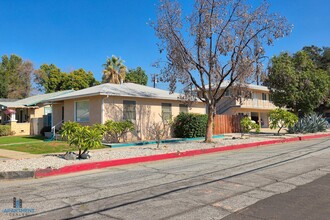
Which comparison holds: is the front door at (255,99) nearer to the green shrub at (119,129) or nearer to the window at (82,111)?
the green shrub at (119,129)

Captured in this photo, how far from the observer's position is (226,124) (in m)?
29.2

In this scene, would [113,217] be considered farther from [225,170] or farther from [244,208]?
[225,170]

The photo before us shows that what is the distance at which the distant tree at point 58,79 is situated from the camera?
54.4m

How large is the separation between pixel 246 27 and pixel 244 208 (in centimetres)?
1408

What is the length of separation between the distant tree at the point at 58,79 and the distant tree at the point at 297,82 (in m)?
35.5

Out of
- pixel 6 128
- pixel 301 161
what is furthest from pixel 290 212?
pixel 6 128

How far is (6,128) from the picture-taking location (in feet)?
88.0

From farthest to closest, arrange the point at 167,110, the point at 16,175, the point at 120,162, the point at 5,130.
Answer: the point at 5,130 → the point at 167,110 → the point at 120,162 → the point at 16,175

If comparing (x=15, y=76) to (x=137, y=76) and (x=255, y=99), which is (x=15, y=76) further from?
(x=255, y=99)

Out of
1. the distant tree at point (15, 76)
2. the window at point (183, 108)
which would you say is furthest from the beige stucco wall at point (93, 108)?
the distant tree at point (15, 76)

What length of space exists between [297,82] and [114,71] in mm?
26804

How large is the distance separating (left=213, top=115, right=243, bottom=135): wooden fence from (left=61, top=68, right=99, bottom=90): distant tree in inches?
1279

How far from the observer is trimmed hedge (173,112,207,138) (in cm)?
2252

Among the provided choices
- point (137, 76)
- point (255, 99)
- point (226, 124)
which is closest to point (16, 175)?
point (226, 124)
